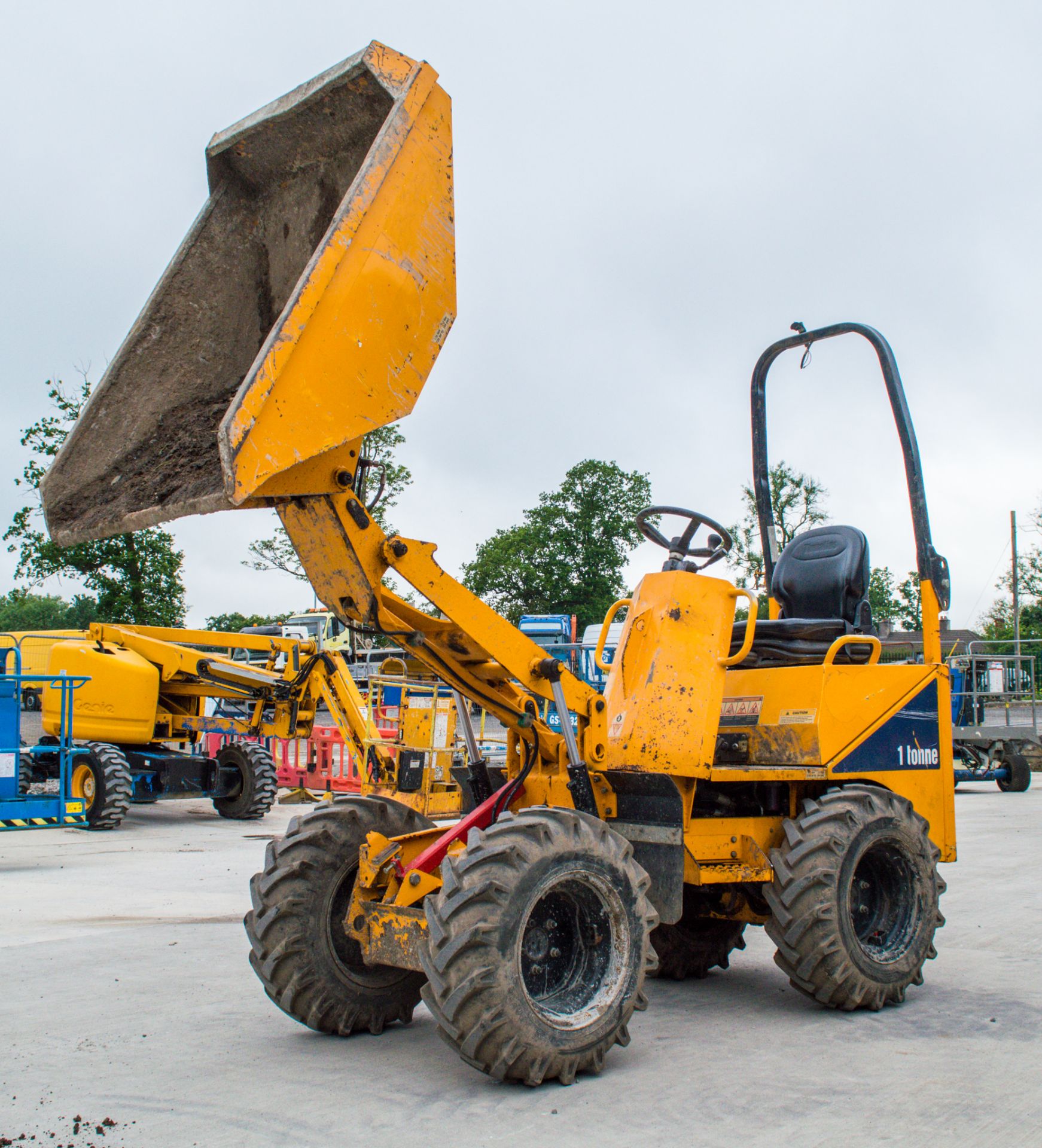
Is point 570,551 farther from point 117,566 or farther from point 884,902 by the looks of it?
point 884,902

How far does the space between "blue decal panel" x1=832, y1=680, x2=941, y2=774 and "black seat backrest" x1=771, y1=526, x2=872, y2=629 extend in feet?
1.86

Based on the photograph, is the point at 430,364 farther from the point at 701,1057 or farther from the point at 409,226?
the point at 701,1057

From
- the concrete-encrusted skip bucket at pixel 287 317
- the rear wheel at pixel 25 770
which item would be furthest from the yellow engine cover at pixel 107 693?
the concrete-encrusted skip bucket at pixel 287 317

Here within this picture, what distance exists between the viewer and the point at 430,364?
14.4 feet

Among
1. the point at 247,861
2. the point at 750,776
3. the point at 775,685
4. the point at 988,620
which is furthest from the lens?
the point at 988,620

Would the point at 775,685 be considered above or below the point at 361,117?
below

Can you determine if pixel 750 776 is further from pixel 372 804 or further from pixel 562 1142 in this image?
pixel 562 1142

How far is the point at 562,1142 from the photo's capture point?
3.61 m

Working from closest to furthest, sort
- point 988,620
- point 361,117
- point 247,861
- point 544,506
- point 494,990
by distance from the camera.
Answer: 1. point 494,990
2. point 361,117
3. point 247,861
4. point 544,506
5. point 988,620

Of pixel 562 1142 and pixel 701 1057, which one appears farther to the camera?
pixel 701 1057

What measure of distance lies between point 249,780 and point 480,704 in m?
10.4

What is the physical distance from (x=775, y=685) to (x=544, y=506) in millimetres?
63040

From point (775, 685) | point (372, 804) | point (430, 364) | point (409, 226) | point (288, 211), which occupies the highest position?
point (288, 211)

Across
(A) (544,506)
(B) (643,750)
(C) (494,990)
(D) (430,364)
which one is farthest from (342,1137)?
(A) (544,506)
